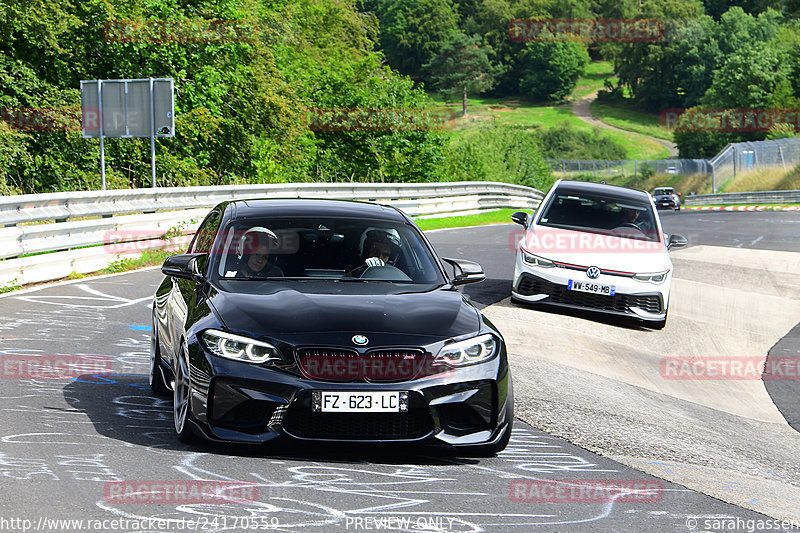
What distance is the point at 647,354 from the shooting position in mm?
11500

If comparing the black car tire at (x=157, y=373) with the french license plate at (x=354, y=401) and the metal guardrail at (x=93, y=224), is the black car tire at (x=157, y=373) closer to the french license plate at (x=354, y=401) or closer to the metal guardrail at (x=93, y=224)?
the french license plate at (x=354, y=401)

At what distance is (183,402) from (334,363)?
946 millimetres

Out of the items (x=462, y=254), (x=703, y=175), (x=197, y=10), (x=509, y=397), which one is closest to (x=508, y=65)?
(x=703, y=175)

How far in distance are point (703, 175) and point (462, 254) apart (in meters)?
58.5

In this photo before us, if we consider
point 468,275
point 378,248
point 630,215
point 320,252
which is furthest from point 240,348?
point 630,215

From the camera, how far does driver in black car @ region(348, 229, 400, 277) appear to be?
270 inches

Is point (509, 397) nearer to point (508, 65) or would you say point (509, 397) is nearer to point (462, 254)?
point (462, 254)

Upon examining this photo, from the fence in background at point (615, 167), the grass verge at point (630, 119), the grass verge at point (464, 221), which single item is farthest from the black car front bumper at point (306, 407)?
the grass verge at point (630, 119)

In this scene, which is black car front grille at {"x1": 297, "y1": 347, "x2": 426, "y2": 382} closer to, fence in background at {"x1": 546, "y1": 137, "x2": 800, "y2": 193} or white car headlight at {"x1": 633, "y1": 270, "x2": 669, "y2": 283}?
white car headlight at {"x1": 633, "y1": 270, "x2": 669, "y2": 283}

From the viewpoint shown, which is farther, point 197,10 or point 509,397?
point 197,10

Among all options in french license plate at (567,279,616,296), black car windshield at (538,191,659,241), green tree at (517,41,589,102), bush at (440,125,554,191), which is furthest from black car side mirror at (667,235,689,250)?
green tree at (517,41,589,102)

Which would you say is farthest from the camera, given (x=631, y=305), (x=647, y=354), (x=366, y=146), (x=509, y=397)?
(x=366, y=146)

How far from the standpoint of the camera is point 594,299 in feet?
41.5

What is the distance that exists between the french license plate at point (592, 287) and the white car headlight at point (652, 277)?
0.35m
